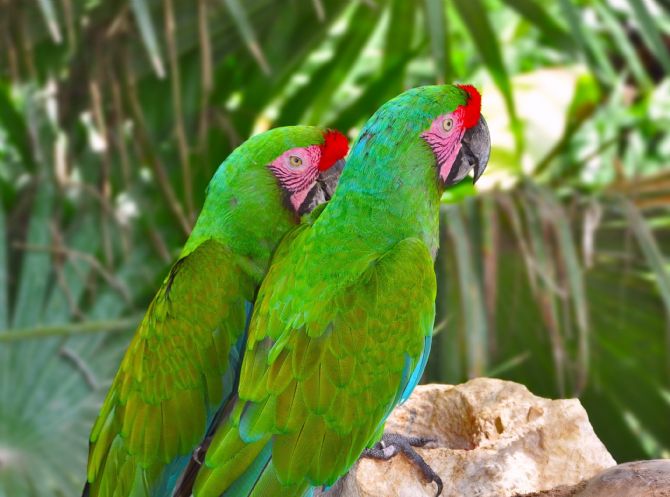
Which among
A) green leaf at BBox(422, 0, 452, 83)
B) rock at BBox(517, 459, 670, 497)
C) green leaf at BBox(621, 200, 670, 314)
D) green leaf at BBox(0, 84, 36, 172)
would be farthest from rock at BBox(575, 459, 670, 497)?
green leaf at BBox(0, 84, 36, 172)

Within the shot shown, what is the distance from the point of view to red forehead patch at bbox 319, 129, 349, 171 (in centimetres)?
131

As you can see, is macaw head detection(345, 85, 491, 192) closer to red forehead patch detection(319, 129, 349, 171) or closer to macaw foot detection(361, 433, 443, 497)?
red forehead patch detection(319, 129, 349, 171)

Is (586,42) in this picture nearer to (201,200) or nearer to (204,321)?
(201,200)

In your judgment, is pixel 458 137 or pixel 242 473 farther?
pixel 458 137

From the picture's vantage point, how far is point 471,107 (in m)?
1.24

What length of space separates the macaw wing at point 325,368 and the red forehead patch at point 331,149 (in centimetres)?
21

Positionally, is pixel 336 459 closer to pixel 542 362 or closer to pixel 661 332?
pixel 542 362

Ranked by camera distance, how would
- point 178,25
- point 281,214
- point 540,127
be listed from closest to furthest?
1. point 281,214
2. point 178,25
3. point 540,127

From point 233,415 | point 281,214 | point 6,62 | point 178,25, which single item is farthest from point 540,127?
point 233,415

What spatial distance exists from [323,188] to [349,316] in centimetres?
28

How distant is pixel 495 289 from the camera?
7.41 ft

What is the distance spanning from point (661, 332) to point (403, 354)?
4.46ft

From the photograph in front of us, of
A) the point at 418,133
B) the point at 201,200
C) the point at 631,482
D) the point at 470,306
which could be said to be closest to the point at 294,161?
the point at 418,133

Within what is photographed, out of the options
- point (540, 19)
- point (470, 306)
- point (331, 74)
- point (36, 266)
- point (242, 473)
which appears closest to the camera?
point (242, 473)
